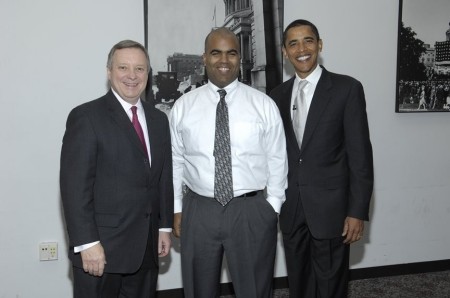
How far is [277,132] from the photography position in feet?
7.43

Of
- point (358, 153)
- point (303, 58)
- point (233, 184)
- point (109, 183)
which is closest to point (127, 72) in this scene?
point (109, 183)

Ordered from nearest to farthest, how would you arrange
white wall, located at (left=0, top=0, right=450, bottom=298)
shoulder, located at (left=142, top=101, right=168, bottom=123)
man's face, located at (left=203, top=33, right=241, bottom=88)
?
1. shoulder, located at (left=142, top=101, right=168, bottom=123)
2. man's face, located at (left=203, top=33, right=241, bottom=88)
3. white wall, located at (left=0, top=0, right=450, bottom=298)

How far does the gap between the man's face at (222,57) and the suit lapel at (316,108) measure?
43 cm

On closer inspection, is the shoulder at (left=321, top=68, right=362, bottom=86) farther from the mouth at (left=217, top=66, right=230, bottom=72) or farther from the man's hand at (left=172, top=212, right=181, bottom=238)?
the man's hand at (left=172, top=212, right=181, bottom=238)

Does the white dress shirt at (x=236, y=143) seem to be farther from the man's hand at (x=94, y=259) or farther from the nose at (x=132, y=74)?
the man's hand at (x=94, y=259)

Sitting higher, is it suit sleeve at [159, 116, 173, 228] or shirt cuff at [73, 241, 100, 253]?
suit sleeve at [159, 116, 173, 228]

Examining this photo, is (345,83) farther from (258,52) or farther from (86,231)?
(86,231)

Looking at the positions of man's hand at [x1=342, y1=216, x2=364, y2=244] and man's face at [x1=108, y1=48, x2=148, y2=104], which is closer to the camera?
man's face at [x1=108, y1=48, x2=148, y2=104]

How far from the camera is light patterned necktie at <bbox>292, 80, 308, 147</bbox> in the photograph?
7.57 ft

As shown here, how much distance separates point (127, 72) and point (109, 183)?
48cm

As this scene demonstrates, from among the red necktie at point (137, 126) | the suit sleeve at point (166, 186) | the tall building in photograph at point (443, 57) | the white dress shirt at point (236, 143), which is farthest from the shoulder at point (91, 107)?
the tall building in photograph at point (443, 57)

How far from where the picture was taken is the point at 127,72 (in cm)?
192

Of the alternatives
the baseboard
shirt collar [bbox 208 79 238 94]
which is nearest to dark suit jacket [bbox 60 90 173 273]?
shirt collar [bbox 208 79 238 94]

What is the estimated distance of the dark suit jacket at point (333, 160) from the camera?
7.35ft
